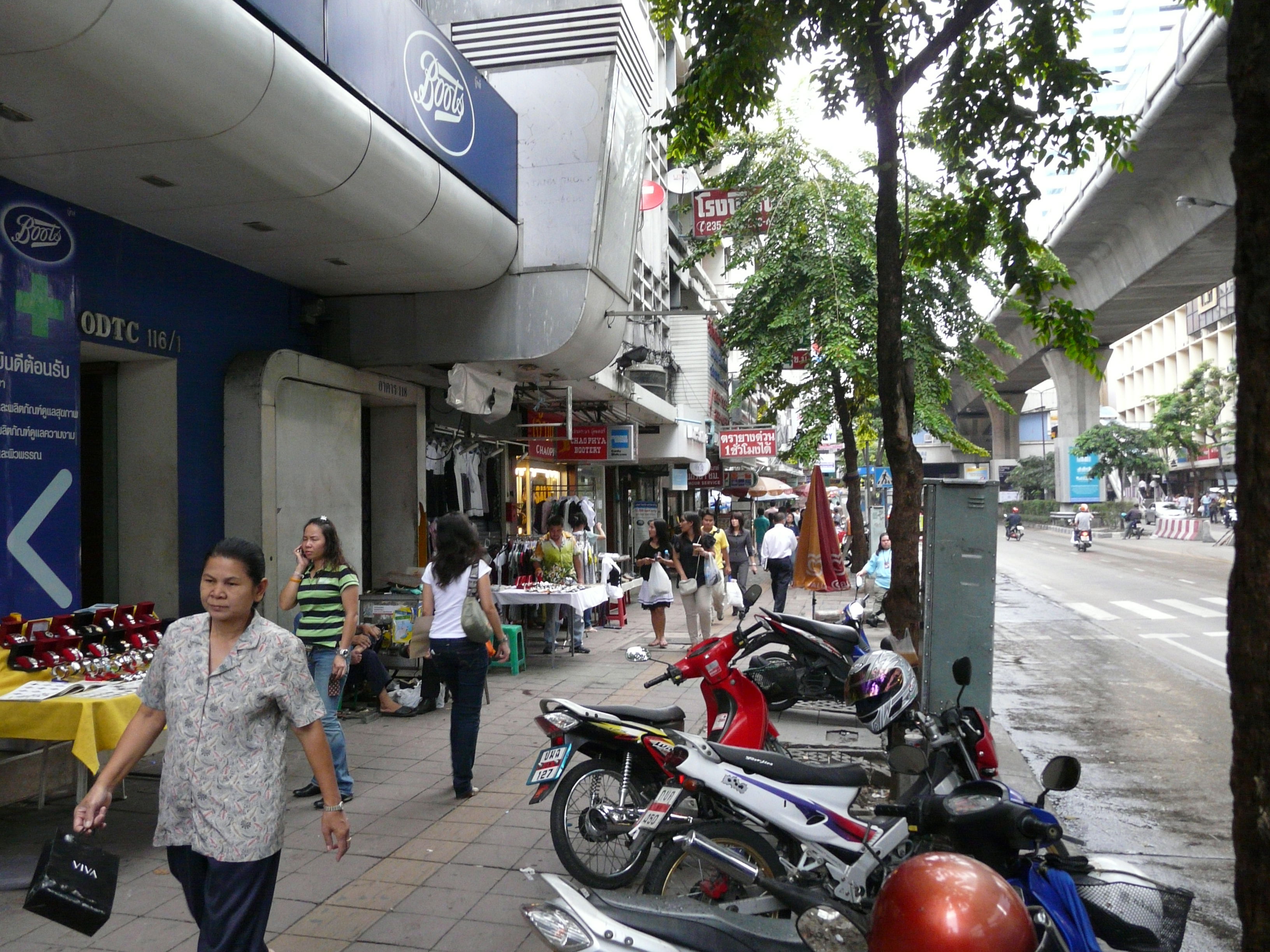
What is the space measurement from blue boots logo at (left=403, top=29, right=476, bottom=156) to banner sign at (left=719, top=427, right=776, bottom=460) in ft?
53.8

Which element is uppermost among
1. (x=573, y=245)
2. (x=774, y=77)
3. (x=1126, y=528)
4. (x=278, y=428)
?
(x=774, y=77)

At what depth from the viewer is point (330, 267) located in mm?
8734

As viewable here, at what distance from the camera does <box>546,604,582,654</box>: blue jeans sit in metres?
11.7

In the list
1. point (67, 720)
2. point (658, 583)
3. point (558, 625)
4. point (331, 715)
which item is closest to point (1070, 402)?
point (658, 583)

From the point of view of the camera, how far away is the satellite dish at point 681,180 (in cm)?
1700

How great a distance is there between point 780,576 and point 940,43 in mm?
9778

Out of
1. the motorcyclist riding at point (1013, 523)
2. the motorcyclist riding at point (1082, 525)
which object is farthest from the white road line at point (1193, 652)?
the motorcyclist riding at point (1013, 523)

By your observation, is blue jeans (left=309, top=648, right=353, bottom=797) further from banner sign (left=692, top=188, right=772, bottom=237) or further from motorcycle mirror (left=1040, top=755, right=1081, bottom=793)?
banner sign (left=692, top=188, right=772, bottom=237)

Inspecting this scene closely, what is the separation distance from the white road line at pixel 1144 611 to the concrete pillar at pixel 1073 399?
3796cm

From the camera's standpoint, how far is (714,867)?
12.1ft

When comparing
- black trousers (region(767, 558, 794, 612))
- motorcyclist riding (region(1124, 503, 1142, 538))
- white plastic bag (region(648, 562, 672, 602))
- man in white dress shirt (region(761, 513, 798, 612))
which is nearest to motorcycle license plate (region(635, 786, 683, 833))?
white plastic bag (region(648, 562, 672, 602))

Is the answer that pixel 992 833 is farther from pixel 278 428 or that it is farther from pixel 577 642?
pixel 577 642

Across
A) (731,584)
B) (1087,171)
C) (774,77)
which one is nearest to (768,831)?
(774,77)

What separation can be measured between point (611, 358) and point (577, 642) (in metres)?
3.69
